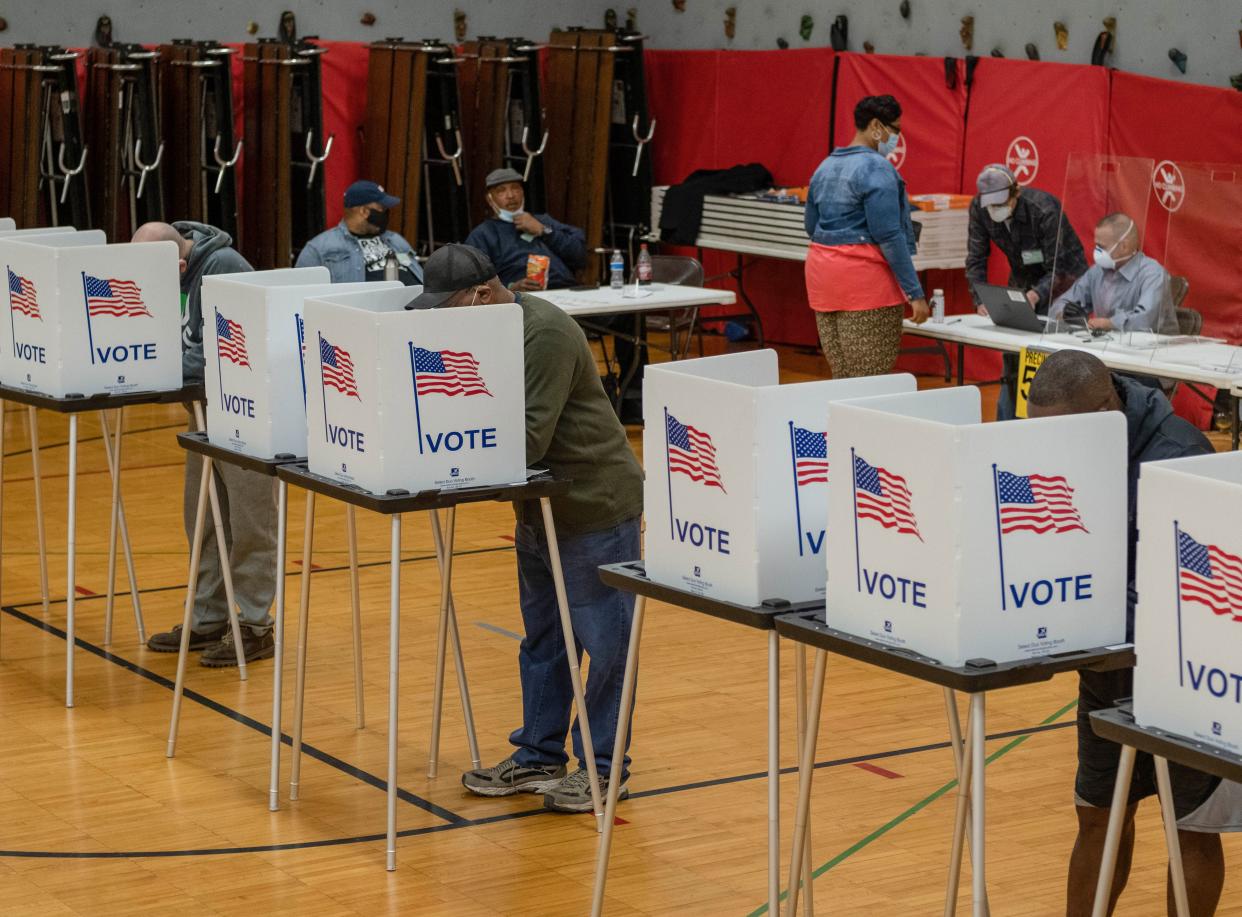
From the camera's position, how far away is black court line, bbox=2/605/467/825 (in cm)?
497

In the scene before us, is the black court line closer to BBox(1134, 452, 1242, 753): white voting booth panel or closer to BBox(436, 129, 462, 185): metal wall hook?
BBox(1134, 452, 1242, 753): white voting booth panel

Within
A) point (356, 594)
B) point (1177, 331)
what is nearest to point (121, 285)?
point (356, 594)

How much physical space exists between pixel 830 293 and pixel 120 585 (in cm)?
298

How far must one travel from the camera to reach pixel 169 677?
6086mm

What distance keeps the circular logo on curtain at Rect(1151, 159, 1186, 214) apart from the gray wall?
203cm

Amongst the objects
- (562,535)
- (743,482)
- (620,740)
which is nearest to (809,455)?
(743,482)

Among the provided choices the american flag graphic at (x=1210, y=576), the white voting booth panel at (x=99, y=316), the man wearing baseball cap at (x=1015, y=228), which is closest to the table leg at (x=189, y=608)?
the white voting booth panel at (x=99, y=316)

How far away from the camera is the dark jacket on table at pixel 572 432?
462 cm

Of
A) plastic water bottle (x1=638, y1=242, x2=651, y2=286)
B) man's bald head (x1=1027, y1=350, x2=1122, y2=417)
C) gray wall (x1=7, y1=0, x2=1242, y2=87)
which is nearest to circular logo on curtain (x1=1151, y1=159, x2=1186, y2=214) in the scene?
gray wall (x1=7, y1=0, x2=1242, y2=87)

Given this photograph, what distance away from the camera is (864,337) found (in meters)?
7.91

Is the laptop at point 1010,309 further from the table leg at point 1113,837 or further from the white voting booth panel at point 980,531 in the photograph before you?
the table leg at point 1113,837

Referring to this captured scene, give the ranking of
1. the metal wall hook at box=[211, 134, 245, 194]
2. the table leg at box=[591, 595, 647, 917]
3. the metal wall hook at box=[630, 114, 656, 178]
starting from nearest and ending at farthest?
the table leg at box=[591, 595, 647, 917] < the metal wall hook at box=[211, 134, 245, 194] < the metal wall hook at box=[630, 114, 656, 178]

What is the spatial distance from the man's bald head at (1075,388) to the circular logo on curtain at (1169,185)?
465 cm

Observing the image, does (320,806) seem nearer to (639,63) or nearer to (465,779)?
(465,779)
